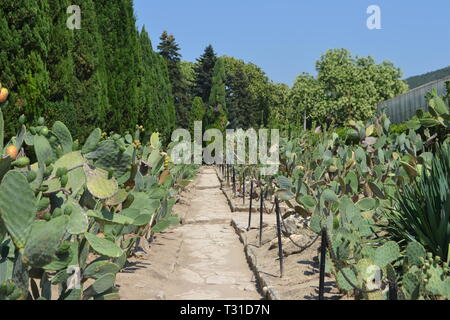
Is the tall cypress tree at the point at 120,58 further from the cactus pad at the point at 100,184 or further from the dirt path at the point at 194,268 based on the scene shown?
the cactus pad at the point at 100,184

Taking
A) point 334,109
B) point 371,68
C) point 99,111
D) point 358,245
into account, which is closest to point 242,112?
point 334,109

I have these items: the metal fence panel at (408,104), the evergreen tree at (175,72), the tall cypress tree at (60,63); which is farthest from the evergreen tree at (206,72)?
the tall cypress tree at (60,63)

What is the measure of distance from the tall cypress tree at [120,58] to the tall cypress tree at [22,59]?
16.9 feet

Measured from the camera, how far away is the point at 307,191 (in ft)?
18.2

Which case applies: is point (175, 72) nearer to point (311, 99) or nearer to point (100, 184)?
point (311, 99)

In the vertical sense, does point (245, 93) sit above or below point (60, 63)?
above

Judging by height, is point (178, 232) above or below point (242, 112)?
below

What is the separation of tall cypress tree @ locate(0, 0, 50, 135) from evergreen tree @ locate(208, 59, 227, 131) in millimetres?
26053

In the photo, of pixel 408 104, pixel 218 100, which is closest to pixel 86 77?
pixel 408 104

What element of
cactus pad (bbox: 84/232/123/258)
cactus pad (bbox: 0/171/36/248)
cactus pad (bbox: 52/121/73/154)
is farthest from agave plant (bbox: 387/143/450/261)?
cactus pad (bbox: 0/171/36/248)

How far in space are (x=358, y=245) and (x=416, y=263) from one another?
0.69m

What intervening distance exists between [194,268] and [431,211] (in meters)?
2.70

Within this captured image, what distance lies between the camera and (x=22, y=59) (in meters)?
7.42
